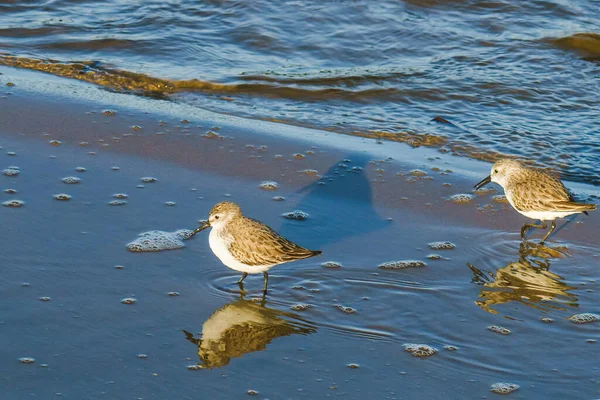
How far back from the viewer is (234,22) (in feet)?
41.2

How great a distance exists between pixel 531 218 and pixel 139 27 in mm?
6870

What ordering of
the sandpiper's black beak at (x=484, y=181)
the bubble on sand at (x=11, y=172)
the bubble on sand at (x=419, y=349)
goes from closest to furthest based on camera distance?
the bubble on sand at (x=419, y=349) → the bubble on sand at (x=11, y=172) → the sandpiper's black beak at (x=484, y=181)

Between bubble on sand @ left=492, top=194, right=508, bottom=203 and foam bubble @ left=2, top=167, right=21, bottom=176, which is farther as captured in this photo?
bubble on sand @ left=492, top=194, right=508, bottom=203

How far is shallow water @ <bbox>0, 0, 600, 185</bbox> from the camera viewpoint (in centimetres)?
941

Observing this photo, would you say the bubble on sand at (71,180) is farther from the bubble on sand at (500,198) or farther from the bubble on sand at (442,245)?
the bubble on sand at (500,198)

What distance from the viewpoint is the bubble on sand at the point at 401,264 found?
5.94m

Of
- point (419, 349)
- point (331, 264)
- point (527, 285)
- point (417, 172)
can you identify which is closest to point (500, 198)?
point (417, 172)

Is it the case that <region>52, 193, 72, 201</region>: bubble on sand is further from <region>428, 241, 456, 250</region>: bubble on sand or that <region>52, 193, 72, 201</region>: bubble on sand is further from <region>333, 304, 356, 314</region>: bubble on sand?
<region>428, 241, 456, 250</region>: bubble on sand

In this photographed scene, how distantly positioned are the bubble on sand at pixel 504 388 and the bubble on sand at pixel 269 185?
10.5ft

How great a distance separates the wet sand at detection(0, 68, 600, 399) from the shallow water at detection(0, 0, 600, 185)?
1006mm

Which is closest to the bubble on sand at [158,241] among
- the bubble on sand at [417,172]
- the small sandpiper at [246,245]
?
the small sandpiper at [246,245]

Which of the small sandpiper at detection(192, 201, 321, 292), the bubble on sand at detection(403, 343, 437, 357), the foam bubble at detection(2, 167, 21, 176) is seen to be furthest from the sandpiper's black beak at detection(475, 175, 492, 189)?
the foam bubble at detection(2, 167, 21, 176)

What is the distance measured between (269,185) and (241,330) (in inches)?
95.6

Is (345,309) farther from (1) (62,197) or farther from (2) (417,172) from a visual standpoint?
(2) (417,172)
